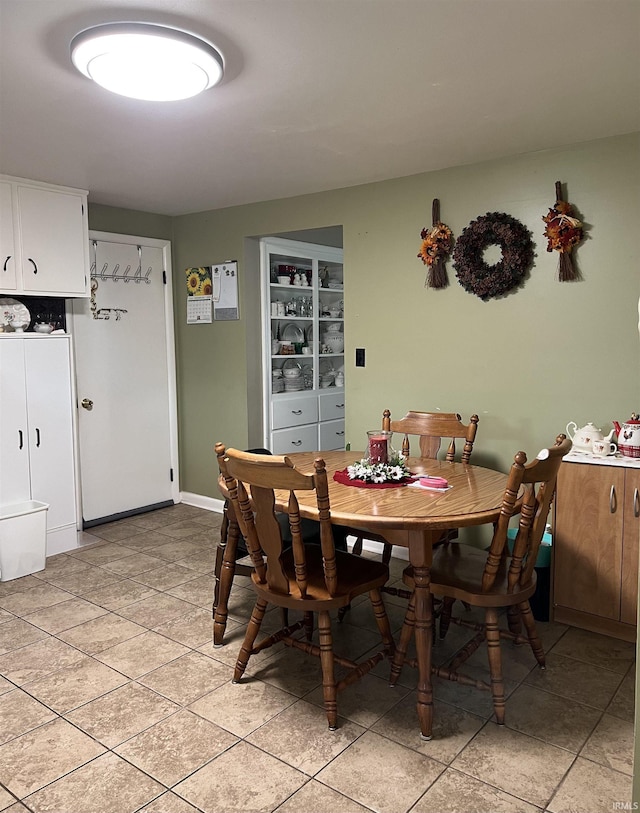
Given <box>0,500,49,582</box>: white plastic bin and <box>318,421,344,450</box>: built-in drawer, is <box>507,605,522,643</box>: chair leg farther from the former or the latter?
<box>318,421,344,450</box>: built-in drawer

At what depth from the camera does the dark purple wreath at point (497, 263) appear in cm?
328

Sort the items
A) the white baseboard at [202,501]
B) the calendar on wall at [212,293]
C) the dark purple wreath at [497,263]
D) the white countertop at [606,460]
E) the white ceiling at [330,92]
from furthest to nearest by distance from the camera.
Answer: the white baseboard at [202,501] → the calendar on wall at [212,293] → the dark purple wreath at [497,263] → the white countertop at [606,460] → the white ceiling at [330,92]

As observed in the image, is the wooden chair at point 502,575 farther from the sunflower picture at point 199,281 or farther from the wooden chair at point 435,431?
the sunflower picture at point 199,281

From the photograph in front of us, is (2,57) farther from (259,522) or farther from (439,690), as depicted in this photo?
(439,690)

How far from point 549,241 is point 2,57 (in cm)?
248

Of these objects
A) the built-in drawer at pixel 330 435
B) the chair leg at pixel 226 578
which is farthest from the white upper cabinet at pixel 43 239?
the built-in drawer at pixel 330 435

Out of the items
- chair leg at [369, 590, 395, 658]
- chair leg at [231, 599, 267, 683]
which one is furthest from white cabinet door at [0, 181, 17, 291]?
chair leg at [369, 590, 395, 658]

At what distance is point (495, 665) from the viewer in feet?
7.48

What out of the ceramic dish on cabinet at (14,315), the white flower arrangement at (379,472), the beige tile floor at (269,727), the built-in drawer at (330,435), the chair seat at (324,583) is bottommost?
the beige tile floor at (269,727)

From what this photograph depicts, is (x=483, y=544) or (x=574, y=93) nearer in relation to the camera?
(x=574, y=93)

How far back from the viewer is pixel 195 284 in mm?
4941

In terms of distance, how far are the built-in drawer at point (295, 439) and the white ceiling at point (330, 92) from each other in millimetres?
2054

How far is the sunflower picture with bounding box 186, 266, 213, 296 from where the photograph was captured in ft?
15.9

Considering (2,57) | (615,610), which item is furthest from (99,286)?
(615,610)
